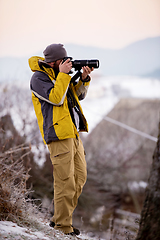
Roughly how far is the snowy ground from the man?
142mm

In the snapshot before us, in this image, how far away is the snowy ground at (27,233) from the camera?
1.86m

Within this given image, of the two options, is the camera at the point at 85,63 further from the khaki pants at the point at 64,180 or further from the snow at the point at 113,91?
the snow at the point at 113,91

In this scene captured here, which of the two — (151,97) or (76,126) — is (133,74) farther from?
(76,126)

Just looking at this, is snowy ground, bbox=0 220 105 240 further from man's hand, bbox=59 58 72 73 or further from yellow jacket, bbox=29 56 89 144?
man's hand, bbox=59 58 72 73

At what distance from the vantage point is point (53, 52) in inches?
96.2

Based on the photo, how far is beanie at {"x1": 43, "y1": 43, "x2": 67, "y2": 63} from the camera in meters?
2.44

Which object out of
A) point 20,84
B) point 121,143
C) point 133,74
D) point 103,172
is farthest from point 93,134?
point 133,74

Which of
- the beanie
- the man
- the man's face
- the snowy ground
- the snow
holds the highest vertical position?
the beanie

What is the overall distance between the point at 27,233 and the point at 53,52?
1.42 meters

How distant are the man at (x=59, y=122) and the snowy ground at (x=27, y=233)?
14 cm

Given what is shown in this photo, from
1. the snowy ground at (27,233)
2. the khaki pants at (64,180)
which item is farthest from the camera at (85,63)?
the snowy ground at (27,233)

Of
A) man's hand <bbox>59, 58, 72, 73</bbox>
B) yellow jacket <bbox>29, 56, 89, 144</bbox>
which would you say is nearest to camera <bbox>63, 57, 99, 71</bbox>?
man's hand <bbox>59, 58, 72, 73</bbox>

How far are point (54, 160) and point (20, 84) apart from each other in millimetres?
4225

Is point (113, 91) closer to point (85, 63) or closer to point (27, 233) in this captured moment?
point (85, 63)
